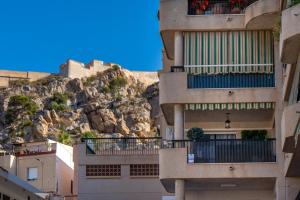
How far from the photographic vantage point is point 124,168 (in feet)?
127

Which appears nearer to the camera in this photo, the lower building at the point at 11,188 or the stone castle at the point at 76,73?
the lower building at the point at 11,188

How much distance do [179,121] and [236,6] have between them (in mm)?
3969

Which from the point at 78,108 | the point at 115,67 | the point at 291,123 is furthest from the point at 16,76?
the point at 291,123

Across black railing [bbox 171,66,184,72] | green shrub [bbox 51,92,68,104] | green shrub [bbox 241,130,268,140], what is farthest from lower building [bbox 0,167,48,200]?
green shrub [bbox 51,92,68,104]

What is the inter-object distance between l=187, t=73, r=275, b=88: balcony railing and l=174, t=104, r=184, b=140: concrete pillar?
747 mm

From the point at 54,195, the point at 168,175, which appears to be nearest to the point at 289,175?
the point at 168,175

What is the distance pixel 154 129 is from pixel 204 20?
253ft

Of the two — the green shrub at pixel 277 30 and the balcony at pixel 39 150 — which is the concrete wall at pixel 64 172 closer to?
the balcony at pixel 39 150

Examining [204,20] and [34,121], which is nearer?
[204,20]

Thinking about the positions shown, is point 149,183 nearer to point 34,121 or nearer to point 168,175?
point 168,175

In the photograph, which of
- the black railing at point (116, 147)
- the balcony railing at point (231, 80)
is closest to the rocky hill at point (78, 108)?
the black railing at point (116, 147)

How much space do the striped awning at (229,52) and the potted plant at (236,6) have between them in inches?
26.7

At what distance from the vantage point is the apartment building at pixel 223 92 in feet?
92.5

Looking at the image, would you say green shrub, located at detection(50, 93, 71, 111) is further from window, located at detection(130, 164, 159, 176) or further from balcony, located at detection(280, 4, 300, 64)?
balcony, located at detection(280, 4, 300, 64)
